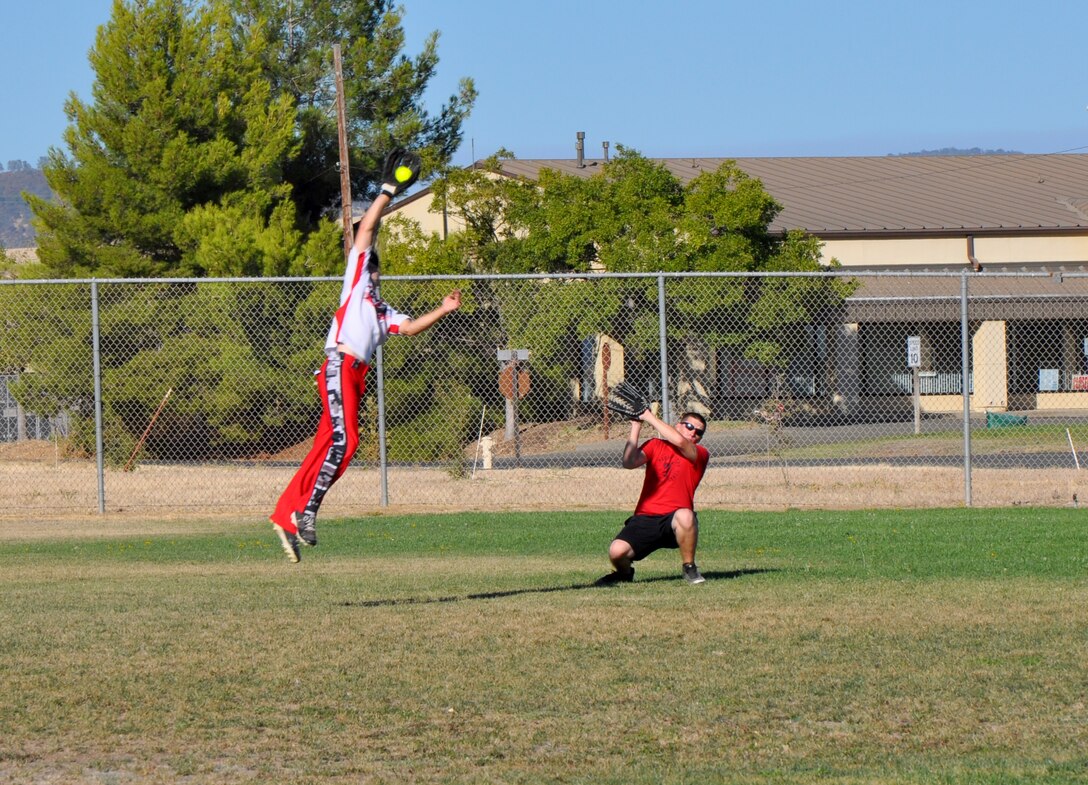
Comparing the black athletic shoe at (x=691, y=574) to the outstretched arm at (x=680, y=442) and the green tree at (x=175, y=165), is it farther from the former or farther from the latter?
the green tree at (x=175, y=165)

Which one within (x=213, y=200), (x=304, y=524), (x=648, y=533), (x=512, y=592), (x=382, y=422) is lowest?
(x=512, y=592)

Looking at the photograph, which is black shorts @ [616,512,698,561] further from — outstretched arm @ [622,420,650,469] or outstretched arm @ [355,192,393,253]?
outstretched arm @ [355,192,393,253]

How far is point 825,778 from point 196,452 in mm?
15350

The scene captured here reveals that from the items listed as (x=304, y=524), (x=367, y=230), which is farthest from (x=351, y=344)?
(x=304, y=524)

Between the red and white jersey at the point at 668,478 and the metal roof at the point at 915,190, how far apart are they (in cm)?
3029

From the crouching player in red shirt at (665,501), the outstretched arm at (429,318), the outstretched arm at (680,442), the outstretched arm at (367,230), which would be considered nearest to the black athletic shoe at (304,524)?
the outstretched arm at (429,318)

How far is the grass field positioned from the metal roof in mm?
30672

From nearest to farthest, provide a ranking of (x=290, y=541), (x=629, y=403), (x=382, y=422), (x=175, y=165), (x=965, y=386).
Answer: (x=290, y=541), (x=629, y=403), (x=965, y=386), (x=382, y=422), (x=175, y=165)

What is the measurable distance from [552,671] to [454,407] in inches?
491

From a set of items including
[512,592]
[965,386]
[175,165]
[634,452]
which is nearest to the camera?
[512,592]

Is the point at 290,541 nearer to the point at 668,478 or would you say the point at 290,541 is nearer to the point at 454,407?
the point at 668,478

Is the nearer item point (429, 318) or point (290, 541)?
point (429, 318)

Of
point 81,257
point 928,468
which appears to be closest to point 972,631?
point 928,468

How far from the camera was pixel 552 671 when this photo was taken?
22.6ft
